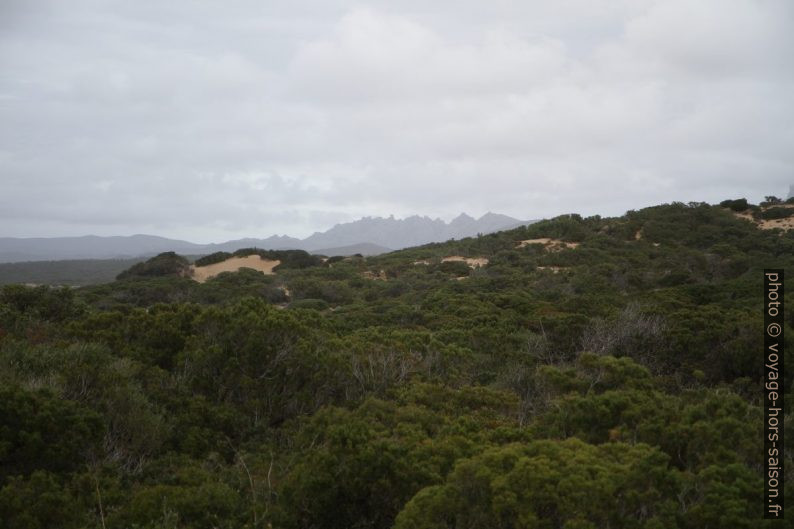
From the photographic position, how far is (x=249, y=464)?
24.3 ft

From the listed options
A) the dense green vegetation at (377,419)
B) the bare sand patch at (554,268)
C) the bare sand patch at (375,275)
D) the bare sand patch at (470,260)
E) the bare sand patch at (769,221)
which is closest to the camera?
the dense green vegetation at (377,419)

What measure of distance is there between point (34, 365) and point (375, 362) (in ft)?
17.0

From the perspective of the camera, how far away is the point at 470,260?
3472 cm

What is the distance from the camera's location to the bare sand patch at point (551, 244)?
3509 cm

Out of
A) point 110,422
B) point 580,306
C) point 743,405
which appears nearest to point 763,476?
point 743,405

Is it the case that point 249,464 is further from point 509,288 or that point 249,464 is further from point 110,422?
point 509,288

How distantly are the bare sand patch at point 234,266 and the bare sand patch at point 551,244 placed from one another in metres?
16.6

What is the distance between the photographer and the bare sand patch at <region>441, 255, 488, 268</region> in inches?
1301

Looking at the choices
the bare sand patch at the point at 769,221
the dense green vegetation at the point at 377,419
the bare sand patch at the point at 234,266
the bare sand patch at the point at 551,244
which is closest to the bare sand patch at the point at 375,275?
the bare sand patch at the point at 234,266

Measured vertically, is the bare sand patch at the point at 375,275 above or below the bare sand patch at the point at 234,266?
below

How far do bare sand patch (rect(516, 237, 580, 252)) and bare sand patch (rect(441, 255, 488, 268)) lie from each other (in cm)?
418

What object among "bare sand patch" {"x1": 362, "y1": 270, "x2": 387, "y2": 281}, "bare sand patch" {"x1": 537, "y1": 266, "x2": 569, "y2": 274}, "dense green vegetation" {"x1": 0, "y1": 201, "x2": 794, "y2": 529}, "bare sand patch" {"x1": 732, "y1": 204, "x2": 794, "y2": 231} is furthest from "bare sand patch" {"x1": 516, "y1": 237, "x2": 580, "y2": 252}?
"dense green vegetation" {"x1": 0, "y1": 201, "x2": 794, "y2": 529}

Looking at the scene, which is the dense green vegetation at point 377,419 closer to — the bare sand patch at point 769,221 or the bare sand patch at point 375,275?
the bare sand patch at point 375,275

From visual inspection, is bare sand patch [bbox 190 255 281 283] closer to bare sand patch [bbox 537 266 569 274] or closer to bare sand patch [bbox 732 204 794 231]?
bare sand patch [bbox 537 266 569 274]
